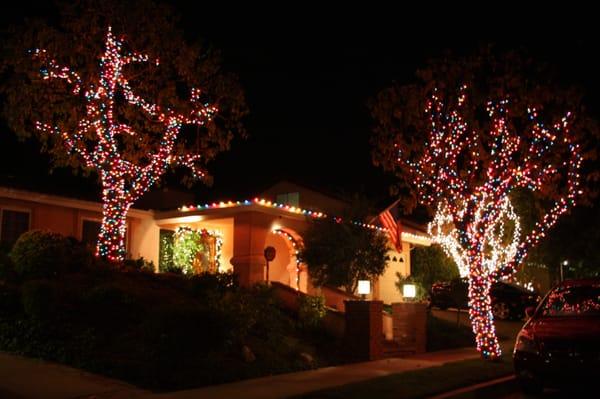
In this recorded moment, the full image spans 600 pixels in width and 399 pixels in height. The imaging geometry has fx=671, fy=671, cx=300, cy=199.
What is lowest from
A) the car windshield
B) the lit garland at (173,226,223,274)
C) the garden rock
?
the garden rock

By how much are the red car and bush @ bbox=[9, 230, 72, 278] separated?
10.2m

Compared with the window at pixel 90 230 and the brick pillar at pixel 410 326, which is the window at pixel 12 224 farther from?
the brick pillar at pixel 410 326

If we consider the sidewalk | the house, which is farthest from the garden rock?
the house

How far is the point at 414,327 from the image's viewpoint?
17.1 metres

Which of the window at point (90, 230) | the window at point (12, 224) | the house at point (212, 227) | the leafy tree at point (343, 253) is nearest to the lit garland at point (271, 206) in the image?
the house at point (212, 227)

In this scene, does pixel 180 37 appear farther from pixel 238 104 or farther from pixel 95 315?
pixel 95 315

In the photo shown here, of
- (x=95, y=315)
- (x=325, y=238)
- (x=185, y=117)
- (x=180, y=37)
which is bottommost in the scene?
(x=95, y=315)

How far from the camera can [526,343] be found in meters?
10.7

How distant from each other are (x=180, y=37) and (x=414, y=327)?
9665 mm

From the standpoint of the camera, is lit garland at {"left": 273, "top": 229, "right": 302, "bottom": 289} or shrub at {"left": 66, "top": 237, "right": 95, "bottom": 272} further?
lit garland at {"left": 273, "top": 229, "right": 302, "bottom": 289}

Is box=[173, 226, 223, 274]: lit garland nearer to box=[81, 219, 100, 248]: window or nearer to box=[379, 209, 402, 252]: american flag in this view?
box=[81, 219, 100, 248]: window

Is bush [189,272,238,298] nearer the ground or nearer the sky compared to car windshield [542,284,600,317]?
nearer the sky

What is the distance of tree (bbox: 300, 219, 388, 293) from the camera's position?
20438 millimetres

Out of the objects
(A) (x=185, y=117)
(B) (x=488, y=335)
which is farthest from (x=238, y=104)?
(B) (x=488, y=335)
